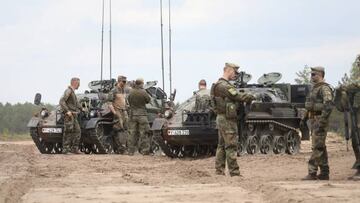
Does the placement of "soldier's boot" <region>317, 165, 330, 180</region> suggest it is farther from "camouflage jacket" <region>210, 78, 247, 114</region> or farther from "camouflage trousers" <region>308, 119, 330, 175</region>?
"camouflage jacket" <region>210, 78, 247, 114</region>

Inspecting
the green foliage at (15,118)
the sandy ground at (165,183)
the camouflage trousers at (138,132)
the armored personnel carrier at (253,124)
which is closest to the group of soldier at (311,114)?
the sandy ground at (165,183)

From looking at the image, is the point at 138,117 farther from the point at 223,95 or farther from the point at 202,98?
the point at 223,95

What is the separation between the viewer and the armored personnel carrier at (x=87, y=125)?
23.3 m

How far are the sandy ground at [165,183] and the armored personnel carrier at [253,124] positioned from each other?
9.63 ft

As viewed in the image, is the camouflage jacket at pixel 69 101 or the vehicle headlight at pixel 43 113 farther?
the vehicle headlight at pixel 43 113

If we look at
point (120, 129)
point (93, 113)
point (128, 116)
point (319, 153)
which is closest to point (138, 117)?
point (128, 116)

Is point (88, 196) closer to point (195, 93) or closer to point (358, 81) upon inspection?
point (358, 81)

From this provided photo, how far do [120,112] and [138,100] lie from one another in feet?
7.41

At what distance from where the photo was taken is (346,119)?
12.9m

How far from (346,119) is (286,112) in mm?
9505

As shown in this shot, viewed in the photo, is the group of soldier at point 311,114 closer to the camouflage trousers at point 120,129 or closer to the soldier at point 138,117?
the soldier at point 138,117

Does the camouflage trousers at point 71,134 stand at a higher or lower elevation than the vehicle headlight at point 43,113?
lower

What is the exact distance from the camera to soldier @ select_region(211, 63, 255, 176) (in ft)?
43.5

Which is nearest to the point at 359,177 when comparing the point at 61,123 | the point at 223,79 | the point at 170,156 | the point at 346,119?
the point at 346,119
